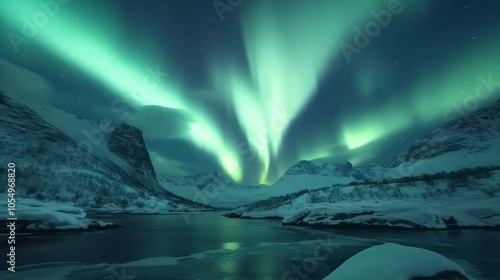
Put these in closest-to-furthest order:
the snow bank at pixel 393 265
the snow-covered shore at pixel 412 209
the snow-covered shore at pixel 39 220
→ the snow bank at pixel 393 265 < the snow-covered shore at pixel 39 220 < the snow-covered shore at pixel 412 209

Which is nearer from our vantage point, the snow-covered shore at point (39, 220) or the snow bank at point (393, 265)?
the snow bank at point (393, 265)

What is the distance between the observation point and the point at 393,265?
393 inches

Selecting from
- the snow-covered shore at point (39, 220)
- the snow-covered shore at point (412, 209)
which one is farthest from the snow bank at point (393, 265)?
the snow-covered shore at point (412, 209)

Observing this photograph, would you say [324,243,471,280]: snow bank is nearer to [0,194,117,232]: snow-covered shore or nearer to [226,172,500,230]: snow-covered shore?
[0,194,117,232]: snow-covered shore

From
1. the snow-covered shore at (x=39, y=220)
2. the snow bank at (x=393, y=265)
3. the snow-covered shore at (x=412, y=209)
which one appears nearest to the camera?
the snow bank at (x=393, y=265)

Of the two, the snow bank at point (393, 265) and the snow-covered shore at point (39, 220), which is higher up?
the snow-covered shore at point (39, 220)

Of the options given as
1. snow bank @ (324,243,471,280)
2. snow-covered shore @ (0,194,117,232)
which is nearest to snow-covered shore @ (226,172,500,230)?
snow-covered shore @ (0,194,117,232)

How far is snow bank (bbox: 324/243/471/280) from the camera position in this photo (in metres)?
9.58

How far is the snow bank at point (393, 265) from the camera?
9578 millimetres

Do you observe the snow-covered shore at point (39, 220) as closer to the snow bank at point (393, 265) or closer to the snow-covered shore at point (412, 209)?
the snow-covered shore at point (412, 209)

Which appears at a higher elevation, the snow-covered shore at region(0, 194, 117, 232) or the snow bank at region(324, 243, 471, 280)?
the snow-covered shore at region(0, 194, 117, 232)

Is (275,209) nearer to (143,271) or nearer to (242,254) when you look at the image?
(242,254)

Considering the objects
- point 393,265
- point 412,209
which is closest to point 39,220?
point 393,265

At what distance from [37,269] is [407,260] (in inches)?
1123
